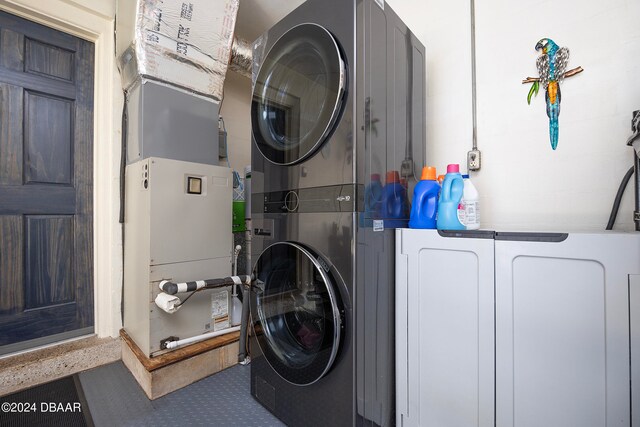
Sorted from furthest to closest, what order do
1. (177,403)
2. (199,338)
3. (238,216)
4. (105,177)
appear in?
(238,216), (105,177), (199,338), (177,403)

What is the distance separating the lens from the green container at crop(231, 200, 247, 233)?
2078 mm

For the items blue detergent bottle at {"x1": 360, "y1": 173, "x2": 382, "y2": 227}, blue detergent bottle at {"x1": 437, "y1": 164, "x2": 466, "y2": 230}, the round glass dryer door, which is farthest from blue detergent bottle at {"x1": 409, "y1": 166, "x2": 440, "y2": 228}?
the round glass dryer door

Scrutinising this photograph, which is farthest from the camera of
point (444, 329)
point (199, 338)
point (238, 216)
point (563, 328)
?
point (238, 216)

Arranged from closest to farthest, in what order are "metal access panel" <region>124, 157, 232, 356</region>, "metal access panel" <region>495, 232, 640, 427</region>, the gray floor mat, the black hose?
1. "metal access panel" <region>495, 232, 640, 427</region>
2. the black hose
3. the gray floor mat
4. "metal access panel" <region>124, 157, 232, 356</region>

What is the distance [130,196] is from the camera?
5.83 ft

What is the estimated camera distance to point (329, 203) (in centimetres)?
104

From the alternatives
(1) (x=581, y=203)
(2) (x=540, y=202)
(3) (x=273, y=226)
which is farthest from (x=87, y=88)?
(1) (x=581, y=203)

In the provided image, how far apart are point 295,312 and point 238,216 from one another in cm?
109

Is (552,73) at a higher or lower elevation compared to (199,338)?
higher

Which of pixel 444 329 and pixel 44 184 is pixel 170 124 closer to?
pixel 44 184

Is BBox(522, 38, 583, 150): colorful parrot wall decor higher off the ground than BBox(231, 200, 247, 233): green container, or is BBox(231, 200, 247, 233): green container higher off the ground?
BBox(522, 38, 583, 150): colorful parrot wall decor

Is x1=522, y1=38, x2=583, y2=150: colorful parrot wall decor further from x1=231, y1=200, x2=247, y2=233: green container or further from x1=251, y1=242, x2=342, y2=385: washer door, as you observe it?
x1=231, y1=200, x2=247, y2=233: green container

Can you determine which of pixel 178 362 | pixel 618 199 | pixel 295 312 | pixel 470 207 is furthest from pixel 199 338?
pixel 618 199

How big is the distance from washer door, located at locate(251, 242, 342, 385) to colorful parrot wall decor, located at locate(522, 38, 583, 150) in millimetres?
1230
